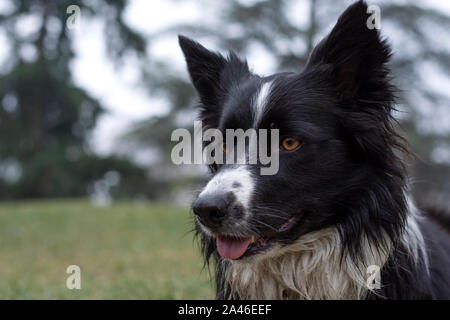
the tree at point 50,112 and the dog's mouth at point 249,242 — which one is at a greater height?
the tree at point 50,112

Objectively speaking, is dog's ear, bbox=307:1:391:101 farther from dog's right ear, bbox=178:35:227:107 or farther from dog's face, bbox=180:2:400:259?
dog's right ear, bbox=178:35:227:107

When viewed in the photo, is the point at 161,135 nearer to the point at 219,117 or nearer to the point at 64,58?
the point at 64,58

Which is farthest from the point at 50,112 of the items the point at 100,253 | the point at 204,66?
the point at 204,66

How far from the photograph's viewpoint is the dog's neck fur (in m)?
3.70

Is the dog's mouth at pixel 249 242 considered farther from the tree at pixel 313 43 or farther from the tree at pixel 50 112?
the tree at pixel 50 112

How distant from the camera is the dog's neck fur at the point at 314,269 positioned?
146 inches

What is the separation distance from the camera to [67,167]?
23391mm

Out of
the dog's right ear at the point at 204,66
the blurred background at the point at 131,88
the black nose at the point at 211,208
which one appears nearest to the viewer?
the black nose at the point at 211,208

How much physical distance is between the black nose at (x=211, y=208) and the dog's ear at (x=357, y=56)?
1.24 meters

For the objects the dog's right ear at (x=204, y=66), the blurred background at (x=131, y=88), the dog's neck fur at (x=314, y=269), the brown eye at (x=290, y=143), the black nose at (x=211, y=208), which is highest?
the blurred background at (x=131, y=88)

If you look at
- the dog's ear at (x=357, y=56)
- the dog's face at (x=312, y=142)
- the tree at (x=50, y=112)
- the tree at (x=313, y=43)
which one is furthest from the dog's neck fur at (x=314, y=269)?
the tree at (x=50, y=112)

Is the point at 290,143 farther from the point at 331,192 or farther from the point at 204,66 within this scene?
the point at 204,66

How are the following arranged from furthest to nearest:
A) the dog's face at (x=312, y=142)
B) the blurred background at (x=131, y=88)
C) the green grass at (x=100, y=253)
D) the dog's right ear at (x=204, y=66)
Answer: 1. the blurred background at (x=131, y=88)
2. the green grass at (x=100, y=253)
3. the dog's right ear at (x=204, y=66)
4. the dog's face at (x=312, y=142)
